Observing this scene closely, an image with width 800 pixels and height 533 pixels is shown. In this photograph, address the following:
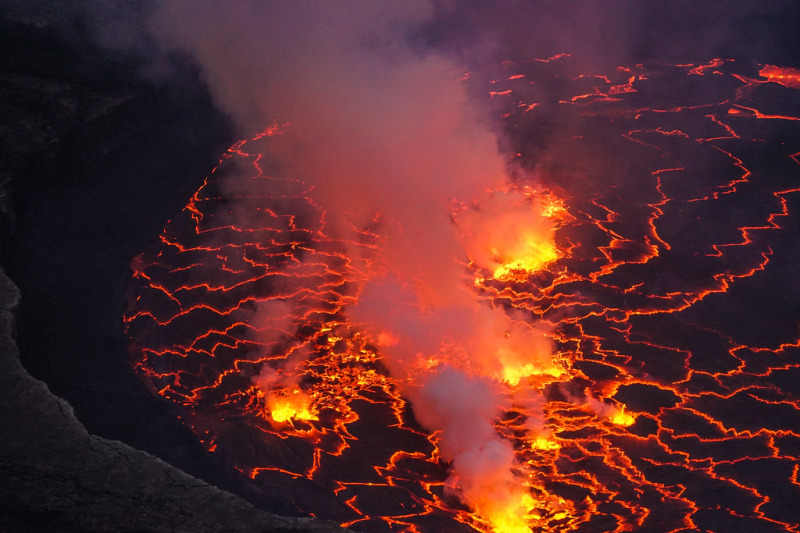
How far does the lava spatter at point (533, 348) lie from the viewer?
4.06m

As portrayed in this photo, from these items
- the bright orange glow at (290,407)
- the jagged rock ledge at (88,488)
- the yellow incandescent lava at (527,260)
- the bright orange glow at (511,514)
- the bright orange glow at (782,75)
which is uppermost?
the bright orange glow at (782,75)

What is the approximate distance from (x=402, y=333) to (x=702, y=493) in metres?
2.38

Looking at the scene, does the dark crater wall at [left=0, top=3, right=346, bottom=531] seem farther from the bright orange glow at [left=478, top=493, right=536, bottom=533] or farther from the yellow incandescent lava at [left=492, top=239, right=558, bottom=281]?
the yellow incandescent lava at [left=492, top=239, right=558, bottom=281]

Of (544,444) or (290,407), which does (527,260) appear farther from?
(290,407)

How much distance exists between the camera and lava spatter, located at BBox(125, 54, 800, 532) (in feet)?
13.3

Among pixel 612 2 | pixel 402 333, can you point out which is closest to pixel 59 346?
pixel 402 333

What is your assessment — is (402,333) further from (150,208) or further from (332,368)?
(150,208)

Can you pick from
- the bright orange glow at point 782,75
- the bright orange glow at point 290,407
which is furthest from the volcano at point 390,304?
the bright orange glow at point 782,75

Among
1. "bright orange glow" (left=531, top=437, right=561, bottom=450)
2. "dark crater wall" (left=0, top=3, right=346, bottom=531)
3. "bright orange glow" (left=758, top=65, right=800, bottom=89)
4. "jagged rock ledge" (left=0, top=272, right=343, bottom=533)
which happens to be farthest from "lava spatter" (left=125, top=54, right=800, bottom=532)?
"bright orange glow" (left=758, top=65, right=800, bottom=89)

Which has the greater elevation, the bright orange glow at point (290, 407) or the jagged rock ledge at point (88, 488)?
the bright orange glow at point (290, 407)

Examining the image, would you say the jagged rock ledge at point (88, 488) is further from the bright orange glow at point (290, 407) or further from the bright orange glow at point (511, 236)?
the bright orange glow at point (511, 236)

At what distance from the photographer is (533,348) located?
5055mm

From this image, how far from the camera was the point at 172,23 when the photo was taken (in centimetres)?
859

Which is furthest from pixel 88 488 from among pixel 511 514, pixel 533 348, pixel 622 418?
pixel 622 418
